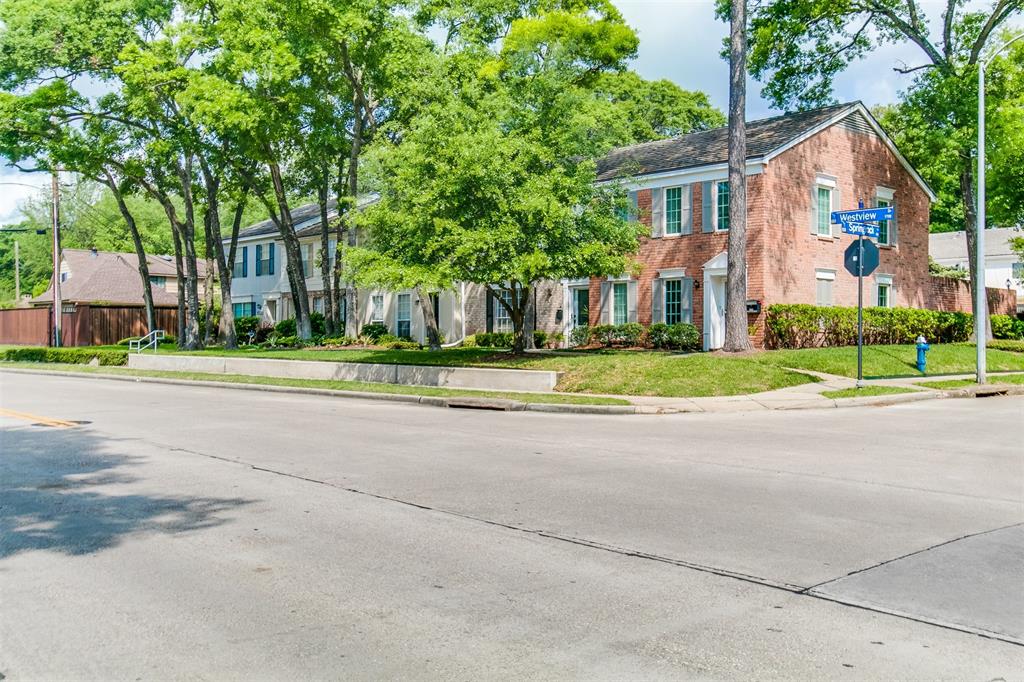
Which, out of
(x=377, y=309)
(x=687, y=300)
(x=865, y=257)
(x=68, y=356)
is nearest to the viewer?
(x=865, y=257)

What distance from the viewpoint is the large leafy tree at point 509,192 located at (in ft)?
68.8

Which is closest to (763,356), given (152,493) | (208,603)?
→ (152,493)

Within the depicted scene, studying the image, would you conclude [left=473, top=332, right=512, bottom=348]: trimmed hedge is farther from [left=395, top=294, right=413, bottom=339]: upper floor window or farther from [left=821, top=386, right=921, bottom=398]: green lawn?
[left=821, top=386, right=921, bottom=398]: green lawn

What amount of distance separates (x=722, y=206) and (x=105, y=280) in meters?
46.0

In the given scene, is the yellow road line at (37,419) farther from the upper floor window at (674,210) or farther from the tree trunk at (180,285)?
the tree trunk at (180,285)

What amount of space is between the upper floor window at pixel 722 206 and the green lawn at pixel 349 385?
1272 centimetres

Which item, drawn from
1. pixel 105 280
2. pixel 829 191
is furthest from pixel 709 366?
pixel 105 280

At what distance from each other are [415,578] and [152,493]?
161 inches

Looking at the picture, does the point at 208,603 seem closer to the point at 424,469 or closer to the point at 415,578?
the point at 415,578

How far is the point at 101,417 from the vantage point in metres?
15.4

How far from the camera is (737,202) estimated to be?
23.0 meters

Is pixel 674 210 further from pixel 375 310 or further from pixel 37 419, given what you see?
pixel 37 419

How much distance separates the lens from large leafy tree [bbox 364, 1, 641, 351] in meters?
21.0

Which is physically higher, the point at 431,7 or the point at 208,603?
the point at 431,7
